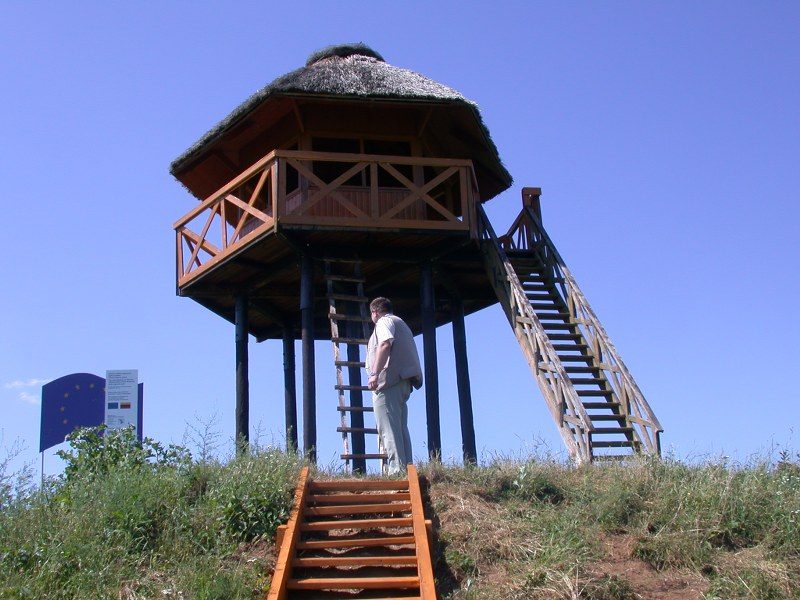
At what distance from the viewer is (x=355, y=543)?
8.34m

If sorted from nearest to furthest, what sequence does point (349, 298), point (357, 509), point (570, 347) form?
point (357, 509)
point (570, 347)
point (349, 298)

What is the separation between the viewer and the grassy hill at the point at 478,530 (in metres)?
7.83

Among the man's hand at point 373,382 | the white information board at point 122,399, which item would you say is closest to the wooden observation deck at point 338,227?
the white information board at point 122,399

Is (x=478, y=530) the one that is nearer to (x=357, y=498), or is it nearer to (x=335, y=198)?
(x=357, y=498)

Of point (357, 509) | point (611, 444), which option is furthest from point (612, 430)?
point (357, 509)

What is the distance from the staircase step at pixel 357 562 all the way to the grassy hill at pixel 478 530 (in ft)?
0.90

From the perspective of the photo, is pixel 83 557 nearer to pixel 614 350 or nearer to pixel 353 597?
pixel 353 597

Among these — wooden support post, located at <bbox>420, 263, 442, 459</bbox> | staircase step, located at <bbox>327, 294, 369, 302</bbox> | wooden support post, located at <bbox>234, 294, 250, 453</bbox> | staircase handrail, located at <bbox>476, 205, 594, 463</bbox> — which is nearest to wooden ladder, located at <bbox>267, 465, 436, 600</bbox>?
staircase handrail, located at <bbox>476, 205, 594, 463</bbox>

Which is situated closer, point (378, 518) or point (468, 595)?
point (468, 595)

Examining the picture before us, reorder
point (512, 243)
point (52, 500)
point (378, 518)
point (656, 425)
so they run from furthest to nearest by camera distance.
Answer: point (512, 243)
point (656, 425)
point (52, 500)
point (378, 518)

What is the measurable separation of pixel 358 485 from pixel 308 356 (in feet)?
17.6

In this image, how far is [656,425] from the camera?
12.4 meters

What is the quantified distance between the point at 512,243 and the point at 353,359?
342 centimetres

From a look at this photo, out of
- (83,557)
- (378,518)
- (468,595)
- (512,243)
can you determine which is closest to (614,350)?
(512,243)
